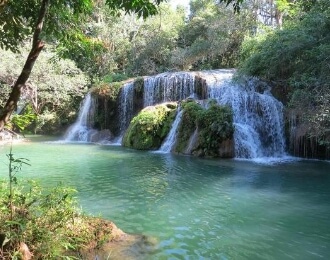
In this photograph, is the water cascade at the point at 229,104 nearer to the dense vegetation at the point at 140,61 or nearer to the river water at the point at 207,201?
the dense vegetation at the point at 140,61

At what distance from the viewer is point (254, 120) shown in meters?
16.1

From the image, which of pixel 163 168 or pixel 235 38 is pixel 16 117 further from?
pixel 235 38

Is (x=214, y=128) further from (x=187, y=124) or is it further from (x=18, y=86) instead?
(x=18, y=86)

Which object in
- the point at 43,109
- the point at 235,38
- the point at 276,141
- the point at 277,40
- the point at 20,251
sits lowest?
the point at 20,251

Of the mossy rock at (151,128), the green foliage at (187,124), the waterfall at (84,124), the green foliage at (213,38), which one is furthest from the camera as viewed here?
the green foliage at (213,38)

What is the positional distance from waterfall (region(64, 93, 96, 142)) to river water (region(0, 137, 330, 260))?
8380mm

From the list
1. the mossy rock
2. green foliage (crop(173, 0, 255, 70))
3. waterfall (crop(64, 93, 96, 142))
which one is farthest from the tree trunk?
green foliage (crop(173, 0, 255, 70))

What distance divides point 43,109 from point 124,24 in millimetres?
10189

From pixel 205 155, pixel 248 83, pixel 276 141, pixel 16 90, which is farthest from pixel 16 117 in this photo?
pixel 248 83

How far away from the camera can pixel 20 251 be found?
3.82 m

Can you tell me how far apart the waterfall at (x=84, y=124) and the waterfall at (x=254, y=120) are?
28.2 feet

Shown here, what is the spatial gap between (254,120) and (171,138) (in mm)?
3602

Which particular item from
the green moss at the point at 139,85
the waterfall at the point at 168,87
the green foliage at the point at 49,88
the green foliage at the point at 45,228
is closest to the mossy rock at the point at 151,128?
the waterfall at the point at 168,87

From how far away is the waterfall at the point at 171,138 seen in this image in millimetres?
15961
